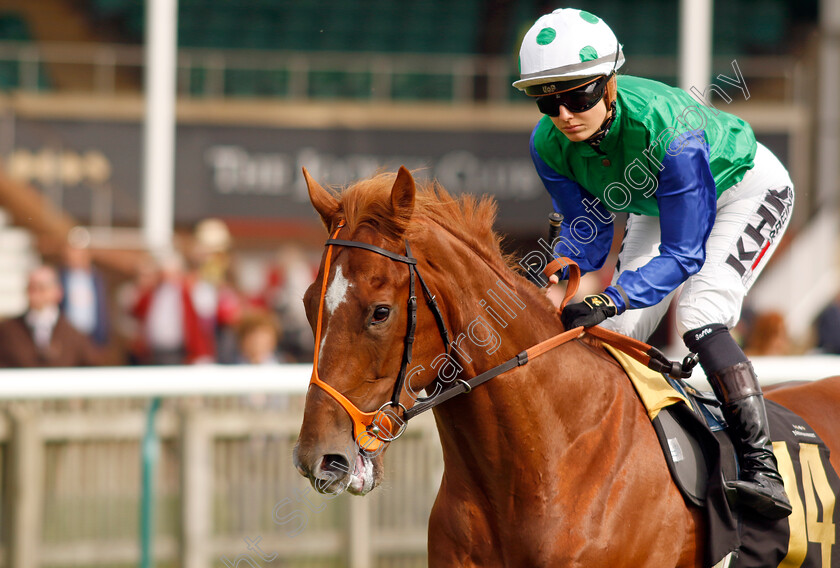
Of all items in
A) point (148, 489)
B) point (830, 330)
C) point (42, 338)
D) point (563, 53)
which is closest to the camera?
point (563, 53)

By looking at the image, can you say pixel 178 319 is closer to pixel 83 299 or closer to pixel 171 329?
pixel 171 329

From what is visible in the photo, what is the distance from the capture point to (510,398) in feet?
7.40

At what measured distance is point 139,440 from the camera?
3.77 m

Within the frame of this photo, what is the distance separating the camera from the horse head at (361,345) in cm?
196

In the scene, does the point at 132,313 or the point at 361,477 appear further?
the point at 132,313

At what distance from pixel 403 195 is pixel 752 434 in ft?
3.80

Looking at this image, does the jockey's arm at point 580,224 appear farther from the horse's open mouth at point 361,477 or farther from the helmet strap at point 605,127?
the horse's open mouth at point 361,477

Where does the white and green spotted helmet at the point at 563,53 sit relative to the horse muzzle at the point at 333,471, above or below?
above

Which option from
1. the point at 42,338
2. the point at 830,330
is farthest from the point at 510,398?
the point at 830,330

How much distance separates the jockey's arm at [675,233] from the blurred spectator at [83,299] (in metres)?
5.50

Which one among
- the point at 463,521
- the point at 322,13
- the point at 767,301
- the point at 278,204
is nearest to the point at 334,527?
the point at 463,521

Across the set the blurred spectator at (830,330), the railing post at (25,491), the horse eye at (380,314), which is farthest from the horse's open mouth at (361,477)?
the blurred spectator at (830,330)

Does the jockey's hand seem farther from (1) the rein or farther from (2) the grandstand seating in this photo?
(2) the grandstand seating

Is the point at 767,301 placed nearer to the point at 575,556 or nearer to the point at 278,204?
the point at 278,204
